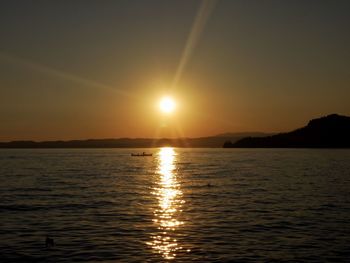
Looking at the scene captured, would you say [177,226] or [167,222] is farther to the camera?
[167,222]

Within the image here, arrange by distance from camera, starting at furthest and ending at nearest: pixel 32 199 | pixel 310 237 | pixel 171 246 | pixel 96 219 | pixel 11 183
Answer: pixel 11 183
pixel 32 199
pixel 96 219
pixel 310 237
pixel 171 246

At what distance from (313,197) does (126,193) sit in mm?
24705

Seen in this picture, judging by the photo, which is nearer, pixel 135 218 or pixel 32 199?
pixel 135 218

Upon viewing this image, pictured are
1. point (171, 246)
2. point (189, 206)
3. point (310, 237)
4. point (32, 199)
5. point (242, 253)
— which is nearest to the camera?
point (242, 253)

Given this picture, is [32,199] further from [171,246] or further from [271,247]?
[271,247]

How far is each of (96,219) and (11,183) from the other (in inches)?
1710

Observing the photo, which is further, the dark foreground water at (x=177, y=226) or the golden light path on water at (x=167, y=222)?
the golden light path on water at (x=167, y=222)

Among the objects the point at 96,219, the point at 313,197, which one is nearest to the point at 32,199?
the point at 96,219

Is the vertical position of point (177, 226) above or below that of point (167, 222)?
below

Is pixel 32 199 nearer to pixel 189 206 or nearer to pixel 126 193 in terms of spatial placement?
pixel 126 193

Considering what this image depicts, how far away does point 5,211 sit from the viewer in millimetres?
44219

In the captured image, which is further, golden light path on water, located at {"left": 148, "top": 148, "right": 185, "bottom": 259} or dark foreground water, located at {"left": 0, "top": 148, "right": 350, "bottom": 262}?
golden light path on water, located at {"left": 148, "top": 148, "right": 185, "bottom": 259}

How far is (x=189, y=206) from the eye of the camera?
47969 millimetres

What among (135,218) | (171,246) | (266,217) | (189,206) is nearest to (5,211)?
(135,218)
